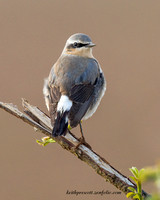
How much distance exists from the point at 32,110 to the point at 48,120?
0.27 meters

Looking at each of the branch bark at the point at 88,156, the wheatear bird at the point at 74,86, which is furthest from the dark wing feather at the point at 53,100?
the branch bark at the point at 88,156

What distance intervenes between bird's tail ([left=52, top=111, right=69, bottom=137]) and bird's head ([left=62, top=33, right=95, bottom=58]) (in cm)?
150

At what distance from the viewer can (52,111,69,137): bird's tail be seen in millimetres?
2908

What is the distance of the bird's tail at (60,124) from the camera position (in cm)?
291

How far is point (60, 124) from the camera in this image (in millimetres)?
3090

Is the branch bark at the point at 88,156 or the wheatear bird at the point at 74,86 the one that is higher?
the wheatear bird at the point at 74,86

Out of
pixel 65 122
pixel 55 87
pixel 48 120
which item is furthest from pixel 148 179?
pixel 55 87

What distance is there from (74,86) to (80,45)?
3.48 ft

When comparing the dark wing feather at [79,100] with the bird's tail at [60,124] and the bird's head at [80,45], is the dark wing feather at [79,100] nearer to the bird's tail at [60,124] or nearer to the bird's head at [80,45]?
the bird's tail at [60,124]

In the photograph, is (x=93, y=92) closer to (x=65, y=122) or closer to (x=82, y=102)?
(x=82, y=102)

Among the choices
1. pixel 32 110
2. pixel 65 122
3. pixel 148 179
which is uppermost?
pixel 32 110

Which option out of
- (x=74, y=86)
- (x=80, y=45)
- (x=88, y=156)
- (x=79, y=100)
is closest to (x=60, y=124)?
(x=88, y=156)

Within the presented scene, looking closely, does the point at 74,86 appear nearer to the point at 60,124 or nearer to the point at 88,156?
the point at 60,124

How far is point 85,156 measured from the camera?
105 inches
